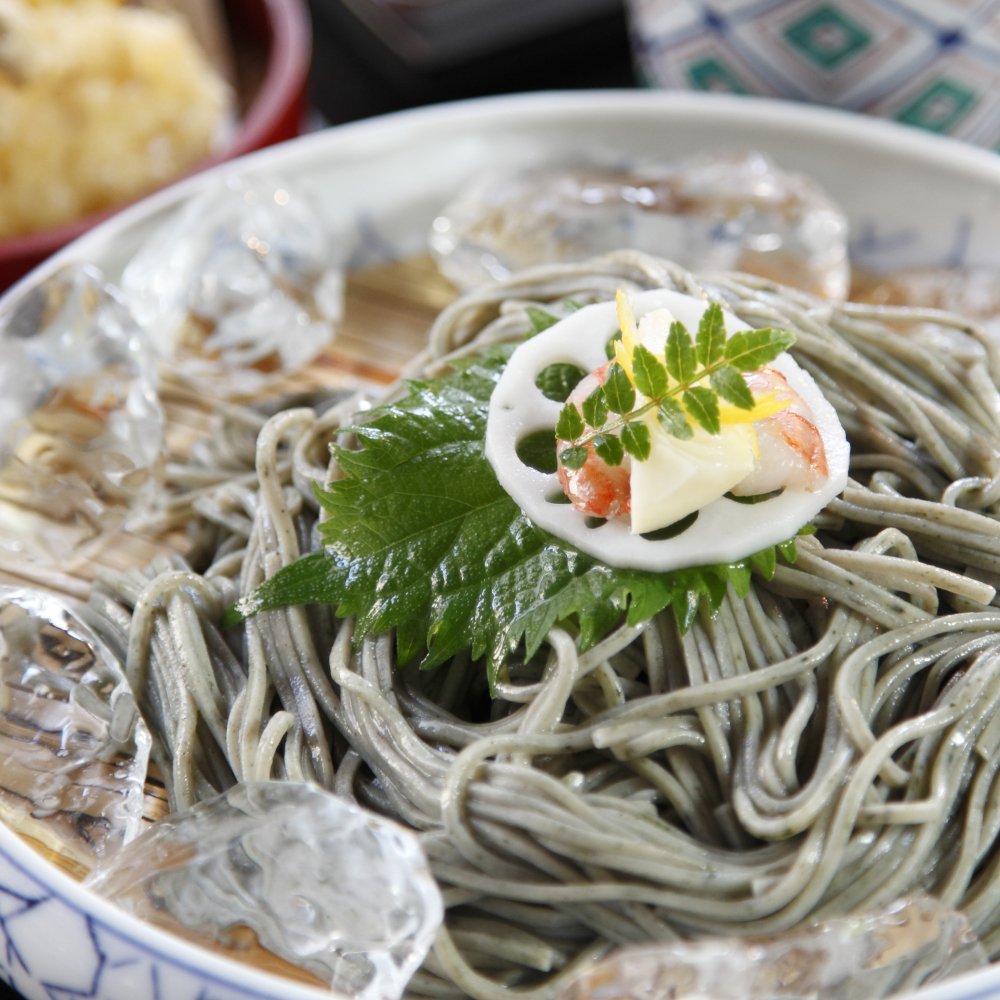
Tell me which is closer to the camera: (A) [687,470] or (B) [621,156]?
(A) [687,470]

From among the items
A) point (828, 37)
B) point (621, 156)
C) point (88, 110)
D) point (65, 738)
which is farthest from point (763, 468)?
point (88, 110)

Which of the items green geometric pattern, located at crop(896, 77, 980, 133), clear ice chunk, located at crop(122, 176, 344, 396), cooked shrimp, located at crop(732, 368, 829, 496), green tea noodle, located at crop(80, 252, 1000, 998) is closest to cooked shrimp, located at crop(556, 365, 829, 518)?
cooked shrimp, located at crop(732, 368, 829, 496)

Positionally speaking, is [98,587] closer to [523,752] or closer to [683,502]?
[523,752]

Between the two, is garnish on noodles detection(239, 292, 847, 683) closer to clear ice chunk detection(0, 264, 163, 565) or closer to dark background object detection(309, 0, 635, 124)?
clear ice chunk detection(0, 264, 163, 565)

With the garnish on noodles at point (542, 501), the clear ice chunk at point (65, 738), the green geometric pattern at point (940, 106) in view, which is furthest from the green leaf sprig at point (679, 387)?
the green geometric pattern at point (940, 106)

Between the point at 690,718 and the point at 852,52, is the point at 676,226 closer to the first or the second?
the point at 852,52

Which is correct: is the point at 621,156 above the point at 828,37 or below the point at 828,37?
below
